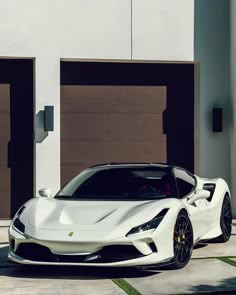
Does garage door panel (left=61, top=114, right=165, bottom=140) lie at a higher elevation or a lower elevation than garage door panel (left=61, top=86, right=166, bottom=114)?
lower

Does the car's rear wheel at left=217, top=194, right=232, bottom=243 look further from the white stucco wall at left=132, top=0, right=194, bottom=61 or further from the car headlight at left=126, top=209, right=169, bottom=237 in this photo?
the white stucco wall at left=132, top=0, right=194, bottom=61

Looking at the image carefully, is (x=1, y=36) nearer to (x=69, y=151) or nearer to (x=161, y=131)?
(x=69, y=151)

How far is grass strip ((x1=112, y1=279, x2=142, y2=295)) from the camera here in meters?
7.45

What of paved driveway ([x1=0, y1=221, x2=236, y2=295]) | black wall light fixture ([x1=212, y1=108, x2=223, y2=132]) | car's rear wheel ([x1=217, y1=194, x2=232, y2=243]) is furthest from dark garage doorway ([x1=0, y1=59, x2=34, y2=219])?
paved driveway ([x1=0, y1=221, x2=236, y2=295])

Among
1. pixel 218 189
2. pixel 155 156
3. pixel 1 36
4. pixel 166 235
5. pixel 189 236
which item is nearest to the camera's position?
pixel 166 235

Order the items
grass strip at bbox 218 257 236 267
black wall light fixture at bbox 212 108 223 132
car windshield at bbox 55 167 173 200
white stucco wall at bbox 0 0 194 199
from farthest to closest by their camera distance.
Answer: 1. black wall light fixture at bbox 212 108 223 132
2. white stucco wall at bbox 0 0 194 199
3. car windshield at bbox 55 167 173 200
4. grass strip at bbox 218 257 236 267

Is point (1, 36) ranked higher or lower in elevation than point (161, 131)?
higher

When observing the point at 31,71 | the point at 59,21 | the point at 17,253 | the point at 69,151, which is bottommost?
the point at 17,253

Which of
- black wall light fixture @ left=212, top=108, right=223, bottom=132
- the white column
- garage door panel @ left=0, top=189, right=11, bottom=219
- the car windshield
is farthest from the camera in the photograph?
black wall light fixture @ left=212, top=108, right=223, bottom=132

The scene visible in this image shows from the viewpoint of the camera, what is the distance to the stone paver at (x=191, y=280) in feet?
24.8

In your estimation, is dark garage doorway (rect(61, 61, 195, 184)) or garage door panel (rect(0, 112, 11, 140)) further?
dark garage doorway (rect(61, 61, 195, 184))

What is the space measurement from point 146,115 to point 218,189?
4.44 metres

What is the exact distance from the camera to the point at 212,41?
49.6 feet

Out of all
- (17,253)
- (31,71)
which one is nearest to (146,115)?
(31,71)
